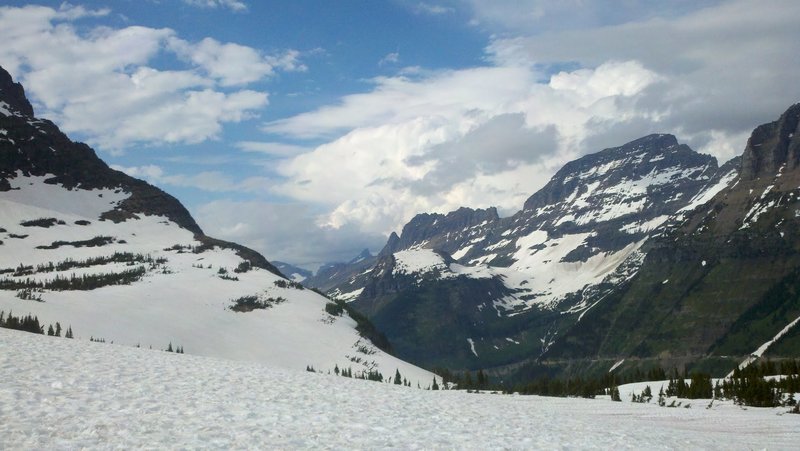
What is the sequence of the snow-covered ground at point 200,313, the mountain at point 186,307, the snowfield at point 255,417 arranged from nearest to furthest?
the snowfield at point 255,417 → the snow-covered ground at point 200,313 → the mountain at point 186,307

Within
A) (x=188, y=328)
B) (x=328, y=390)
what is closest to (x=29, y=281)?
(x=188, y=328)

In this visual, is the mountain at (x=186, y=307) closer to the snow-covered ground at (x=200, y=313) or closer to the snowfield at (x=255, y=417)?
the snow-covered ground at (x=200, y=313)

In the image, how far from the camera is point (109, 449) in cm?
1524

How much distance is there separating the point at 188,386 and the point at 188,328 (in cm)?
10445

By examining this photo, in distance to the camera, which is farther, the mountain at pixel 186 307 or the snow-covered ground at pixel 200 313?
the mountain at pixel 186 307

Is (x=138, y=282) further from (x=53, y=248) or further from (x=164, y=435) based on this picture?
(x=164, y=435)

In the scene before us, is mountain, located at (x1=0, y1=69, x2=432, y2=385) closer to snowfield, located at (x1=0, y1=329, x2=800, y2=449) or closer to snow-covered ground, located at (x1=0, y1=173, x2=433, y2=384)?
snow-covered ground, located at (x1=0, y1=173, x2=433, y2=384)

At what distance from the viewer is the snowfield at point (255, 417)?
1717 cm

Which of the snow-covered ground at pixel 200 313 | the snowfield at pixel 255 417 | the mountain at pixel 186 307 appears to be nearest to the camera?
the snowfield at pixel 255 417

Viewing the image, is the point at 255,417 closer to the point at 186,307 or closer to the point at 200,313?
the point at 200,313

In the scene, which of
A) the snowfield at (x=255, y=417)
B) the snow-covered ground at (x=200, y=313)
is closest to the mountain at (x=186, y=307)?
the snow-covered ground at (x=200, y=313)

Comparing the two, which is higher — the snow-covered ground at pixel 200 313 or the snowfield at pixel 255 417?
the snow-covered ground at pixel 200 313

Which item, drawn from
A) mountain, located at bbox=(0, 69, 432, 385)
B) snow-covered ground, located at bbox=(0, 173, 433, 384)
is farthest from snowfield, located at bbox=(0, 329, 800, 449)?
mountain, located at bbox=(0, 69, 432, 385)

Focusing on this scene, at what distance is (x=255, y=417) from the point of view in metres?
20.7
